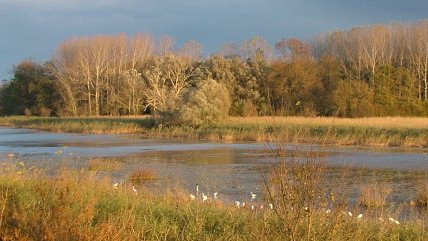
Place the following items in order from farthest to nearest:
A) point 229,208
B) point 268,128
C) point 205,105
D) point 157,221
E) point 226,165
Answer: point 205,105
point 226,165
point 268,128
point 229,208
point 157,221

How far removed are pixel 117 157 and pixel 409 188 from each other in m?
15.9

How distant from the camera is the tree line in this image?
5234 cm

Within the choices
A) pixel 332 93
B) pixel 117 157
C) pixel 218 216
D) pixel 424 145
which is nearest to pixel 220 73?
pixel 332 93

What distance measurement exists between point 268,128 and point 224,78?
37.7m

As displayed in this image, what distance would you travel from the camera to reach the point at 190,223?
8.10 m

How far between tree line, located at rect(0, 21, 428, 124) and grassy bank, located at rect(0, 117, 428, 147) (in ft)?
5.27

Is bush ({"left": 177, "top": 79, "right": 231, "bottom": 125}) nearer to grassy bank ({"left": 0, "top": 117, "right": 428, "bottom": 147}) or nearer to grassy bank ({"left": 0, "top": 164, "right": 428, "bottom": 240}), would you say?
grassy bank ({"left": 0, "top": 117, "right": 428, "bottom": 147})

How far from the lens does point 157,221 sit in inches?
343

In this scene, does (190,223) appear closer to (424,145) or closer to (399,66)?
(424,145)

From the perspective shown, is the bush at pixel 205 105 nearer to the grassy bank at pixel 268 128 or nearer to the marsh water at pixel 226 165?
the grassy bank at pixel 268 128

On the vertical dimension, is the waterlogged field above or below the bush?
below

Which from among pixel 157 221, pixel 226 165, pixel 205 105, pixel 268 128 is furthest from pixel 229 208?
pixel 205 105

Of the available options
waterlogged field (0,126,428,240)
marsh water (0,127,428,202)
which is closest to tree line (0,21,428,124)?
marsh water (0,127,428,202)

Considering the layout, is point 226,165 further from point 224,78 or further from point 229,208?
point 224,78
